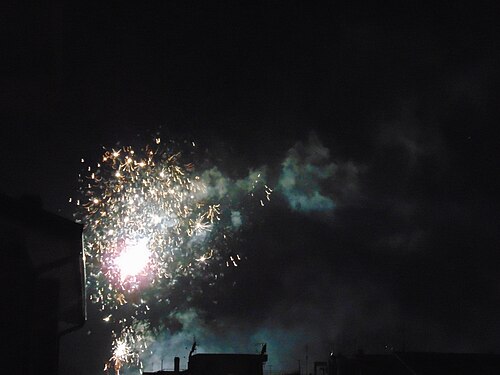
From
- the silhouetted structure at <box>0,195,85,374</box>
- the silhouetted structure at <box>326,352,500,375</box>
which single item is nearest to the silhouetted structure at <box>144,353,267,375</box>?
the silhouetted structure at <box>326,352,500,375</box>

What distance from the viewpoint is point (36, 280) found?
9125 millimetres

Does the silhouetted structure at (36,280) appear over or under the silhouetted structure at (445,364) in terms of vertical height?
over

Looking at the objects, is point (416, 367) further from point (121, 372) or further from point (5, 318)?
point (121, 372)

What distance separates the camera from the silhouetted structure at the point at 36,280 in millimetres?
8586

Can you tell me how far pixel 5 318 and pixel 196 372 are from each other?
28725 mm

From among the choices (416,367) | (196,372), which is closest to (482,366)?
(416,367)

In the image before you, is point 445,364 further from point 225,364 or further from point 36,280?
point 36,280

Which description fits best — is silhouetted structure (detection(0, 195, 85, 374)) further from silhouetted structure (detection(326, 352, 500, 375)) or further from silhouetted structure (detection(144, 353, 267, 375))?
silhouetted structure (detection(144, 353, 267, 375))

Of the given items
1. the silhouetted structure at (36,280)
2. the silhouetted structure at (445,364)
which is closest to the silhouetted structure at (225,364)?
the silhouetted structure at (445,364)

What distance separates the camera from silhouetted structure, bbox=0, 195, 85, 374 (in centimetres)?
859

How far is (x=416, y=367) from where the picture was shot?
25.4 m

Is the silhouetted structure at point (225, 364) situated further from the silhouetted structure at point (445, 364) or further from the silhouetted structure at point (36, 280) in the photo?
the silhouetted structure at point (36, 280)

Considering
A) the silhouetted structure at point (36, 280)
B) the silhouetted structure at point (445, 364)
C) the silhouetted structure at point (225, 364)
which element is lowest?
the silhouetted structure at point (225, 364)

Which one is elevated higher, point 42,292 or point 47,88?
point 47,88
